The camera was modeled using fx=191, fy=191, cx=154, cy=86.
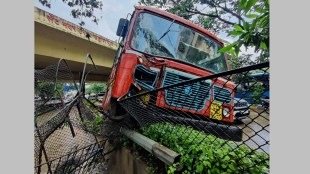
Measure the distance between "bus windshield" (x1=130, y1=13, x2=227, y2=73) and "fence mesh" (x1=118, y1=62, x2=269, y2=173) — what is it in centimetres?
55

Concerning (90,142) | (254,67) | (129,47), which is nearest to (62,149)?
(90,142)

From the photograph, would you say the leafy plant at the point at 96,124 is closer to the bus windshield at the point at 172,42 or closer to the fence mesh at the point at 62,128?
the fence mesh at the point at 62,128

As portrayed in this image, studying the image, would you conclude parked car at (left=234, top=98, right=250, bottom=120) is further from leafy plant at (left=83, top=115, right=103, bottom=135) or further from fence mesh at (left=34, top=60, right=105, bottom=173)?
leafy plant at (left=83, top=115, right=103, bottom=135)

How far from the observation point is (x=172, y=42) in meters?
3.76

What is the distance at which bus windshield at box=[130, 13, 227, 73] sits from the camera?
3.55 metres

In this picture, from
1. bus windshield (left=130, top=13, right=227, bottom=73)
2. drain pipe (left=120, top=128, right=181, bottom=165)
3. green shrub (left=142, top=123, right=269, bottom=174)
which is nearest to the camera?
green shrub (left=142, top=123, right=269, bottom=174)

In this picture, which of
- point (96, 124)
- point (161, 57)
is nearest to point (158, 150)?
point (161, 57)

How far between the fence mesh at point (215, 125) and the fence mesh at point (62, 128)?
2.32ft

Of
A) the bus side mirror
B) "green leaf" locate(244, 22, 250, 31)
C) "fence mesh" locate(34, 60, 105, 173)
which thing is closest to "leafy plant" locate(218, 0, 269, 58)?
"green leaf" locate(244, 22, 250, 31)

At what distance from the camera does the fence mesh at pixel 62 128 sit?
2.41 metres

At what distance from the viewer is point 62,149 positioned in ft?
9.12

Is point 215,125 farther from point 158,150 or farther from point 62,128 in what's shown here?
point 62,128

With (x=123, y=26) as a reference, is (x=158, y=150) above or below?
below

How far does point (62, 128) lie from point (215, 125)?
1.98m
